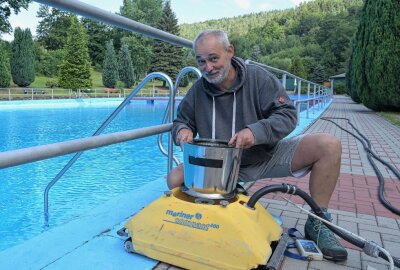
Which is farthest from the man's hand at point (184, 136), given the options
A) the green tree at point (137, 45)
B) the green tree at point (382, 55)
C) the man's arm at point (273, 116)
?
the green tree at point (137, 45)

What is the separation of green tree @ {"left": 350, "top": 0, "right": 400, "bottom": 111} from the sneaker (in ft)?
37.0

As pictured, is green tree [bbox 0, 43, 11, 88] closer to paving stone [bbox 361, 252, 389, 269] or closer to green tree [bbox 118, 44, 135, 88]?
green tree [bbox 118, 44, 135, 88]

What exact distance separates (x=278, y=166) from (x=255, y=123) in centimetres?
35

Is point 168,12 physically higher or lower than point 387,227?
higher

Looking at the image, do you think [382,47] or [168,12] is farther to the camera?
[168,12]

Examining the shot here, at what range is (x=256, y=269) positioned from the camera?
1428 mm

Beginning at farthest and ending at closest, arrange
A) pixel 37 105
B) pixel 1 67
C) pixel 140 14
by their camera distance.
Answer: pixel 140 14 < pixel 1 67 < pixel 37 105

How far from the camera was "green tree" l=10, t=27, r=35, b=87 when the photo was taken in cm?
2433

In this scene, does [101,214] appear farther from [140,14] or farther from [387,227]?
[140,14]

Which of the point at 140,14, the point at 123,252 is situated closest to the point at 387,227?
the point at 123,252

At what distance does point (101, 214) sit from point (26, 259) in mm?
586

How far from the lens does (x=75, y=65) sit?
2642 centimetres

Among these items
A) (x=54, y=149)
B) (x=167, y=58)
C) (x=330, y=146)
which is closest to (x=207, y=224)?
(x=54, y=149)

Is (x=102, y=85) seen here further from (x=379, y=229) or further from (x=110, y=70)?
(x=379, y=229)
